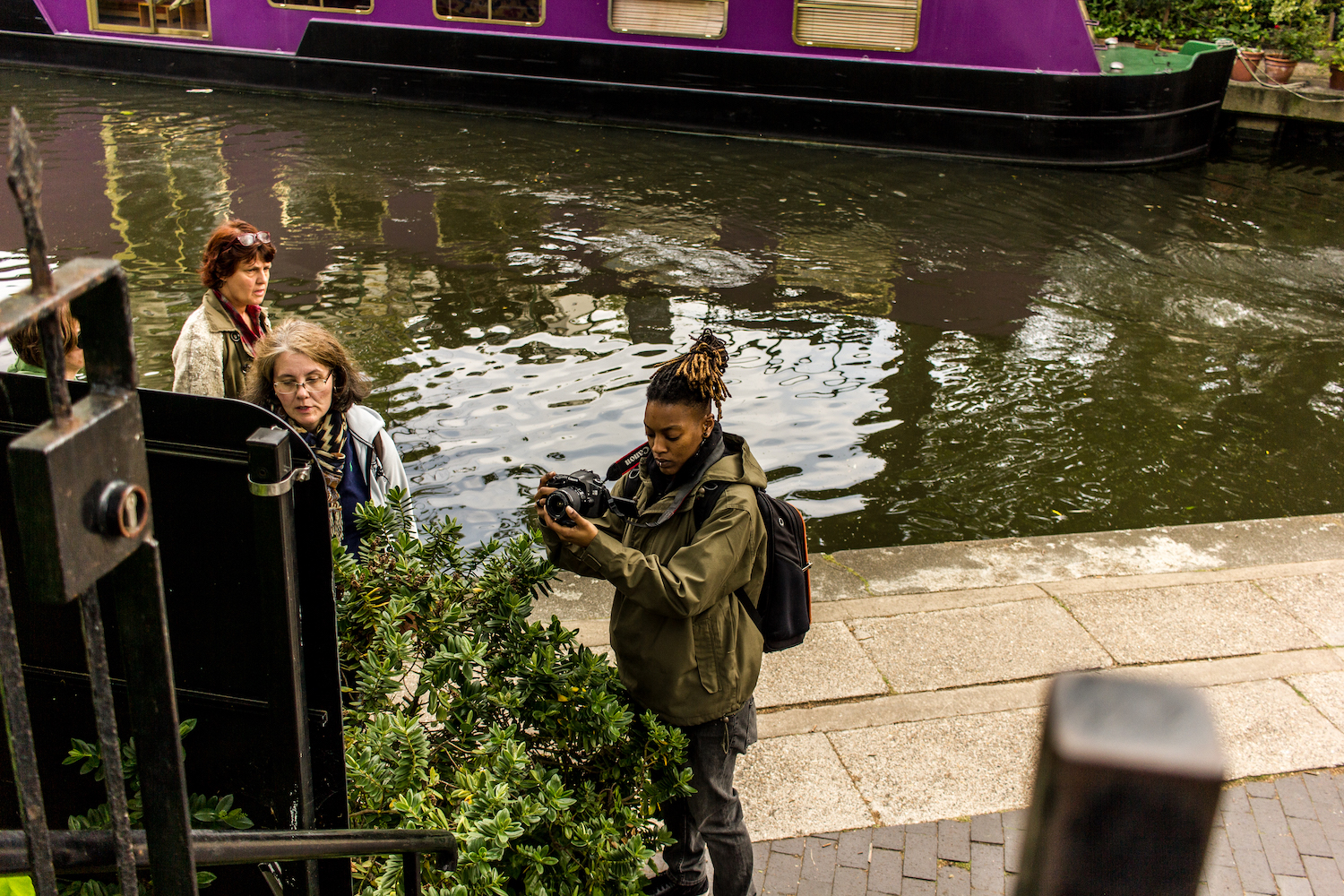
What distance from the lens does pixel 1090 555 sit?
5711 mm

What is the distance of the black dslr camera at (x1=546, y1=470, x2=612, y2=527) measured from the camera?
2875 millimetres

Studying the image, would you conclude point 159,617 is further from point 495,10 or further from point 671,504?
Result: point 495,10

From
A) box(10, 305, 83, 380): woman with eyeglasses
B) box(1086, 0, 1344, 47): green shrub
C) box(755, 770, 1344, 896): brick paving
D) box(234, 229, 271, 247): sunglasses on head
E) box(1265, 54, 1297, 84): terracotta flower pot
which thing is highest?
box(1086, 0, 1344, 47): green shrub

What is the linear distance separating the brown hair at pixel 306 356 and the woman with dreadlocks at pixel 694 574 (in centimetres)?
122

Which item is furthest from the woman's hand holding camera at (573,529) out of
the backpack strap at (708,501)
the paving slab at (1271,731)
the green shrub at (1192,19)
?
the green shrub at (1192,19)

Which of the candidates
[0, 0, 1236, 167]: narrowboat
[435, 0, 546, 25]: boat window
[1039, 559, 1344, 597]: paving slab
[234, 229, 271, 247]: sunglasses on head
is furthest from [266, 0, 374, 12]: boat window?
[1039, 559, 1344, 597]: paving slab

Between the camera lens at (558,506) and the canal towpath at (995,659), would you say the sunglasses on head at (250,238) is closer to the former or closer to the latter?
the canal towpath at (995,659)

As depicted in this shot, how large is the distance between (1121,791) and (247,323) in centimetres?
435

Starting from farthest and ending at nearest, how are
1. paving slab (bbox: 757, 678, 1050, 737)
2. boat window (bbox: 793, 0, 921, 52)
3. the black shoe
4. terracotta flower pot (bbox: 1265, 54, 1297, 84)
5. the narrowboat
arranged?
terracotta flower pot (bbox: 1265, 54, 1297, 84) → boat window (bbox: 793, 0, 921, 52) → the narrowboat → paving slab (bbox: 757, 678, 1050, 737) → the black shoe

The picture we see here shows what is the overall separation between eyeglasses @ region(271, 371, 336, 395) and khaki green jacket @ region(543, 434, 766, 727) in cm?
126

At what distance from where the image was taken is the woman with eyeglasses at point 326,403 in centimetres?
370

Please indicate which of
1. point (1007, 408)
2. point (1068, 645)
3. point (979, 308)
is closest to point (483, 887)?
point (1068, 645)

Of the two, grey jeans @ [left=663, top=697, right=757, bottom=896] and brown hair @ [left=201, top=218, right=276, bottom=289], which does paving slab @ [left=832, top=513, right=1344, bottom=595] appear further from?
brown hair @ [left=201, top=218, right=276, bottom=289]

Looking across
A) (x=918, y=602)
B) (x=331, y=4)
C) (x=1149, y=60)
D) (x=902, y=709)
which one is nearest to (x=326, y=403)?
(x=902, y=709)
